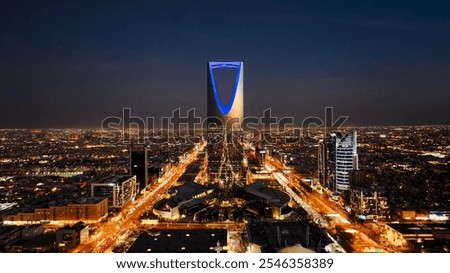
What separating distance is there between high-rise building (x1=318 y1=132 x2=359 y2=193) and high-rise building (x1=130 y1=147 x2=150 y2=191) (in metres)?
5.17

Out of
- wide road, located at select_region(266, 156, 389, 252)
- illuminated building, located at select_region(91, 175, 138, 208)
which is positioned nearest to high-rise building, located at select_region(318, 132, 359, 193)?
wide road, located at select_region(266, 156, 389, 252)

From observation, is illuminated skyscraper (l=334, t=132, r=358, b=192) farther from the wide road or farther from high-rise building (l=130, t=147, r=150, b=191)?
high-rise building (l=130, t=147, r=150, b=191)

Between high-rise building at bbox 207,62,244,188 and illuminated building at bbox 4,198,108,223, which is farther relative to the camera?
high-rise building at bbox 207,62,244,188

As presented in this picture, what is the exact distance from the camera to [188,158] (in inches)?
741

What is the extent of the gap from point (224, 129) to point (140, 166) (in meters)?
4.00

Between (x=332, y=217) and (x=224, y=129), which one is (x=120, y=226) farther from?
(x=224, y=129)

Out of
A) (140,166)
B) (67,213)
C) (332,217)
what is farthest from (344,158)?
(67,213)

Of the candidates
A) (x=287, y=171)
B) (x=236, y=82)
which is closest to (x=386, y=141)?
(x=287, y=171)

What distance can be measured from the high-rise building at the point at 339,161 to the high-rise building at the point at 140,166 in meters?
5.17

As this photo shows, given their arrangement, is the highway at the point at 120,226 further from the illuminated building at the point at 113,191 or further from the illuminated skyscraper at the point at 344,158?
the illuminated skyscraper at the point at 344,158

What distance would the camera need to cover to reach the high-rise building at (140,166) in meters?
11.4

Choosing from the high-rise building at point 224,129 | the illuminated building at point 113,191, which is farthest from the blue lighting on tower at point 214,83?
the illuminated building at point 113,191

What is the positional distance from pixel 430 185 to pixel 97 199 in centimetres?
874

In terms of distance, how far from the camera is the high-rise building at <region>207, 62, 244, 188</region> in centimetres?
1245
